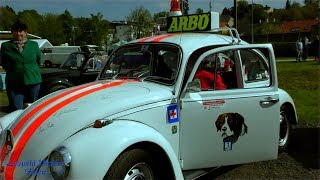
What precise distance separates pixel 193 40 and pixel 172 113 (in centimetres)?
114

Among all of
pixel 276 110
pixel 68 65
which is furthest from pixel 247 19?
pixel 276 110

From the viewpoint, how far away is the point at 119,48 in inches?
230

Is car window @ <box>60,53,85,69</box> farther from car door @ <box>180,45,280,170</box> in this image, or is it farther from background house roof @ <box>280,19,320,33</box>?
background house roof @ <box>280,19,320,33</box>

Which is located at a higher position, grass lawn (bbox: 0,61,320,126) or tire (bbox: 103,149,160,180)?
tire (bbox: 103,149,160,180)

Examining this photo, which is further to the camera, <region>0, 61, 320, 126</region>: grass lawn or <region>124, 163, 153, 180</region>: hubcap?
<region>0, 61, 320, 126</region>: grass lawn

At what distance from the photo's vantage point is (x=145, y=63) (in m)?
5.27

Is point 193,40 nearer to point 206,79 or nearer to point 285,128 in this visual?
point 206,79

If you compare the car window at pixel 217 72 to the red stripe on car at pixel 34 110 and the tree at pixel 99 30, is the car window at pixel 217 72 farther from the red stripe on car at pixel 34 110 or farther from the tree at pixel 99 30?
the tree at pixel 99 30

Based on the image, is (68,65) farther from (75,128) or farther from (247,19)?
(247,19)

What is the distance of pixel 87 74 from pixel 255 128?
7.71m

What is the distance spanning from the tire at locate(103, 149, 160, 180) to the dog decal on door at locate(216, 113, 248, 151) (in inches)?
39.8

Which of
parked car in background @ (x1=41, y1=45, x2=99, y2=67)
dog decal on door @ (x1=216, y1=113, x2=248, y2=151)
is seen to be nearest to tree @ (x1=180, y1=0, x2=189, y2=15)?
dog decal on door @ (x1=216, y1=113, x2=248, y2=151)

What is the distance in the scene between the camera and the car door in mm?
4664

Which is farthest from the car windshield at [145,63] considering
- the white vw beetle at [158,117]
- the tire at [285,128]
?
the tire at [285,128]
